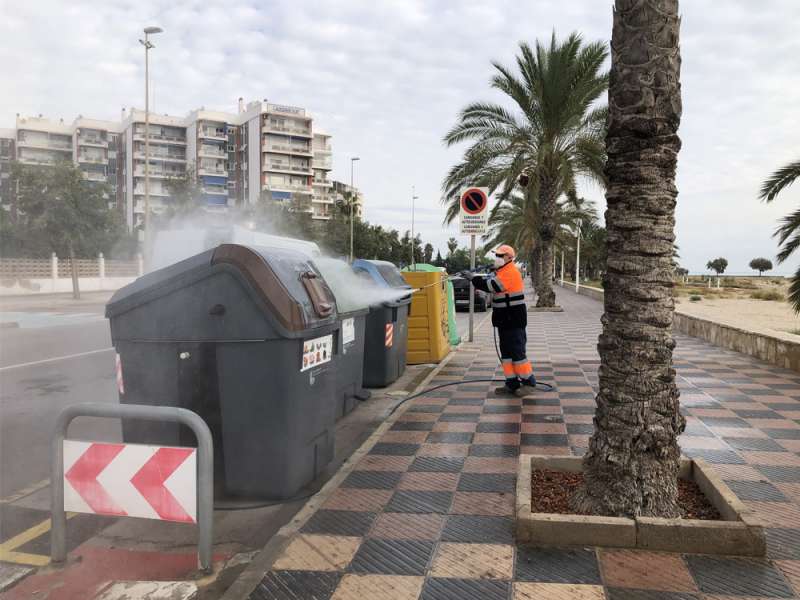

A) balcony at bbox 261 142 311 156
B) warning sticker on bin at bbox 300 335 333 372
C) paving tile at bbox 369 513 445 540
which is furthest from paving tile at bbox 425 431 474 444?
balcony at bbox 261 142 311 156

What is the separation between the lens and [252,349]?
359cm

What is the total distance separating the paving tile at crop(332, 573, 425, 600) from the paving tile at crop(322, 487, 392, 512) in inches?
31.5

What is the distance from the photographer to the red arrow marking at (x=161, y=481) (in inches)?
117

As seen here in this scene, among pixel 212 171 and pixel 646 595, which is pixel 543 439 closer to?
pixel 646 595

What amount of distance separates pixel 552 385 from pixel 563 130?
13.6 metres

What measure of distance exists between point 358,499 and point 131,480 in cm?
134

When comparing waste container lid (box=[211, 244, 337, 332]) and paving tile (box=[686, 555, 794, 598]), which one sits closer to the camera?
paving tile (box=[686, 555, 794, 598])

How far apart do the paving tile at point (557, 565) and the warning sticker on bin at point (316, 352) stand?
157 cm

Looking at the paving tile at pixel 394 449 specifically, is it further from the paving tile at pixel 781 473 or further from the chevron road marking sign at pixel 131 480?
the paving tile at pixel 781 473

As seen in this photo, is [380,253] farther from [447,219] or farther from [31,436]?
[31,436]

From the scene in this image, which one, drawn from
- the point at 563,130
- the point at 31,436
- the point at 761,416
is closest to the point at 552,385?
the point at 761,416

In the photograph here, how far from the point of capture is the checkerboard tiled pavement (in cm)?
277

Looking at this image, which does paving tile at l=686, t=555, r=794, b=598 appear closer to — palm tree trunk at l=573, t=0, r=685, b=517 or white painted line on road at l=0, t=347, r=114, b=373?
palm tree trunk at l=573, t=0, r=685, b=517

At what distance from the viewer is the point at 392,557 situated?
3.08 metres
